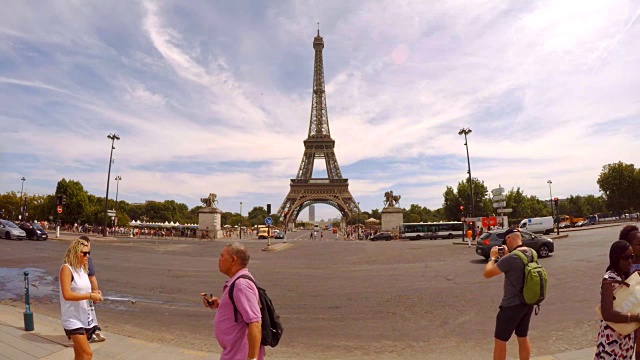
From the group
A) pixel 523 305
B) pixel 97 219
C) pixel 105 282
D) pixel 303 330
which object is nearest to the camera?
pixel 523 305

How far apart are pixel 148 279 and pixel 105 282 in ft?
4.26

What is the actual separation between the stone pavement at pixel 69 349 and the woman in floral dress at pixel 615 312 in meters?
1.78

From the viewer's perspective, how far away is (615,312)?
3.37m

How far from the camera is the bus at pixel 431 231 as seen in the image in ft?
155

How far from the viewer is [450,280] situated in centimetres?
1215

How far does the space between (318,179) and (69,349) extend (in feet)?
238

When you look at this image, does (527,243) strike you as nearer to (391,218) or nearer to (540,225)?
(540,225)

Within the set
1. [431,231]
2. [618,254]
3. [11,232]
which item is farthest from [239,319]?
[431,231]

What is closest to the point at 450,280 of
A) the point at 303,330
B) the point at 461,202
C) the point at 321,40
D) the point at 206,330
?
the point at 303,330

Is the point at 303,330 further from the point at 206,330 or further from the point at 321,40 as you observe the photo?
the point at 321,40

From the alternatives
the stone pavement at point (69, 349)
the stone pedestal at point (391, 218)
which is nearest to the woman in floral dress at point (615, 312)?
the stone pavement at point (69, 349)

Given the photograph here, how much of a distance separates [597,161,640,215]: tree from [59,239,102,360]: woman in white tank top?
265 feet

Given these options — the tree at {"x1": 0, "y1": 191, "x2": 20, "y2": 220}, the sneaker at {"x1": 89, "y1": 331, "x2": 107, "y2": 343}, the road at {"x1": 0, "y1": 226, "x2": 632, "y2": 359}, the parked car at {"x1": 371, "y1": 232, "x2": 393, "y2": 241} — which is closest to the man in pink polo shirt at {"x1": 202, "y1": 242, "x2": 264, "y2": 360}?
the road at {"x1": 0, "y1": 226, "x2": 632, "y2": 359}

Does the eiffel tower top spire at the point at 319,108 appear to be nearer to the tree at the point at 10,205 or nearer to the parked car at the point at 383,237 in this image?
the parked car at the point at 383,237
